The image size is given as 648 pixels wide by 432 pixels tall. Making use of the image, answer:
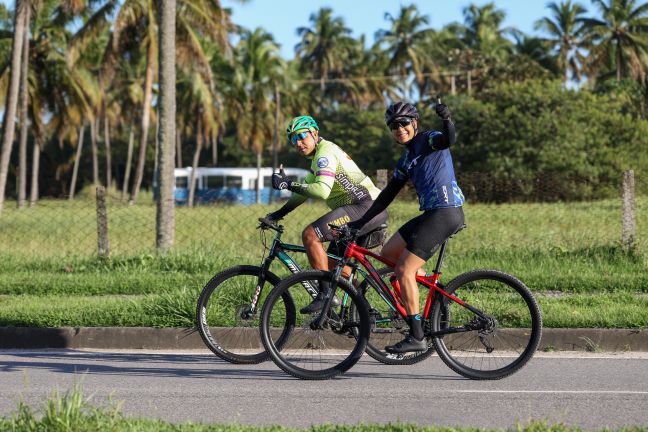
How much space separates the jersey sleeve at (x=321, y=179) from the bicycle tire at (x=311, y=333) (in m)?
0.60

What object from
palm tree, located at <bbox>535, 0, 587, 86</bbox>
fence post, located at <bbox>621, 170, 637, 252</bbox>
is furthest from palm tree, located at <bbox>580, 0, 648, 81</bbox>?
fence post, located at <bbox>621, 170, 637, 252</bbox>

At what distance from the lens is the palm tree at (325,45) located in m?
79.2

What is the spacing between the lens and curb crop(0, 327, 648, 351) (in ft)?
26.8

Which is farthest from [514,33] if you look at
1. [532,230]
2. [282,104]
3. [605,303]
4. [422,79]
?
[605,303]

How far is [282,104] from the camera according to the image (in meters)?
65.3

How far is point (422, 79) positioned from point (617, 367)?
6574 centimetres

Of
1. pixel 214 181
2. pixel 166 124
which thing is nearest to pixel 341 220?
pixel 166 124

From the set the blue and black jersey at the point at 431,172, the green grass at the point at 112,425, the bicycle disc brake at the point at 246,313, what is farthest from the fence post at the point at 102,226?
the green grass at the point at 112,425

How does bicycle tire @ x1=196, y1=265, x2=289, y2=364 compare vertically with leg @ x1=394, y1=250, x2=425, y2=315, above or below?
below

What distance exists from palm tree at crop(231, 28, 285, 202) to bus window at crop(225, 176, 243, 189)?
8.39m

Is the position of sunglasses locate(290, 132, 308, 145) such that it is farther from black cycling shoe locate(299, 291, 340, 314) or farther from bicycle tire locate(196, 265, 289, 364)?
black cycling shoe locate(299, 291, 340, 314)

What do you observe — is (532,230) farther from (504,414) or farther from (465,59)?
(465,59)

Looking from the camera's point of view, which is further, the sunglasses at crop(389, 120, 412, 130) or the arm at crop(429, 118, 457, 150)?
the sunglasses at crop(389, 120, 412, 130)

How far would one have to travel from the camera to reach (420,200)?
6762mm
